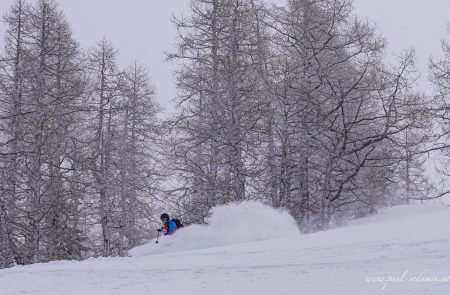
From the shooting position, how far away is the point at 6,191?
16.9 m

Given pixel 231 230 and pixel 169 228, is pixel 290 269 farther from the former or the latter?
pixel 169 228

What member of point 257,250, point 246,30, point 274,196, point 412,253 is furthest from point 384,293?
point 246,30

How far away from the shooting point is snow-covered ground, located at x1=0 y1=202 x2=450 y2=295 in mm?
7156

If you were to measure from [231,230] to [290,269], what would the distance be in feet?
24.6

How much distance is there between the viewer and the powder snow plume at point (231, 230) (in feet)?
51.3

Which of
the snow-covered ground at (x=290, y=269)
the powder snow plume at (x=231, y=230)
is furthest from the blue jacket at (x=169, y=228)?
the snow-covered ground at (x=290, y=269)

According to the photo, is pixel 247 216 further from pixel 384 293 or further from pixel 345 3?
pixel 384 293

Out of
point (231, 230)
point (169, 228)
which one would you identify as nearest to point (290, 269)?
point (231, 230)

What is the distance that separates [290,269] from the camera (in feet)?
27.9

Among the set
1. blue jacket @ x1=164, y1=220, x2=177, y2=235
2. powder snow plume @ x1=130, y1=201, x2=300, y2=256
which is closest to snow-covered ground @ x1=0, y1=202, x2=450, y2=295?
powder snow plume @ x1=130, y1=201, x2=300, y2=256

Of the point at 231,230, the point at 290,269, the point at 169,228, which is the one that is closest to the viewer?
the point at 290,269

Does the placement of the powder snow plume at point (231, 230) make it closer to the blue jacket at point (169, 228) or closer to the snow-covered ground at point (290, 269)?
the blue jacket at point (169, 228)

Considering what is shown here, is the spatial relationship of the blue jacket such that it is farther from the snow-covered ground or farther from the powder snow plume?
the snow-covered ground

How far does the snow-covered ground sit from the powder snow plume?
3444 mm
